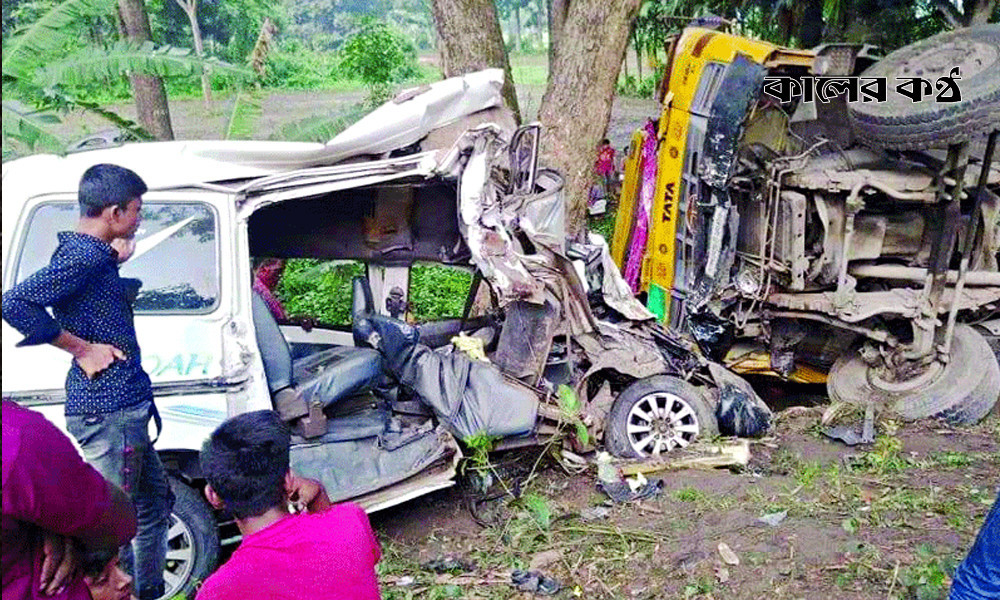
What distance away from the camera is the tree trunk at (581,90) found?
270 inches

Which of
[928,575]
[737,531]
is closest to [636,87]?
[737,531]

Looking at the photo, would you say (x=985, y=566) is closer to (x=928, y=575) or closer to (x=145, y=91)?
(x=928, y=575)

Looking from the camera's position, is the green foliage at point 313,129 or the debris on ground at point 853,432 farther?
the debris on ground at point 853,432

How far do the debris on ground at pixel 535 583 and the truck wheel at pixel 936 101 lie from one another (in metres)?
3.99

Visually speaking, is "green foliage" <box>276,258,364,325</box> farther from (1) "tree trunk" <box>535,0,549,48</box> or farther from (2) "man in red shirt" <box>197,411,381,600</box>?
(1) "tree trunk" <box>535,0,549,48</box>

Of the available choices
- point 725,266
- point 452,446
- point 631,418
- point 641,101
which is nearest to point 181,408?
point 452,446

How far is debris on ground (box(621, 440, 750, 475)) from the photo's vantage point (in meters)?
5.11

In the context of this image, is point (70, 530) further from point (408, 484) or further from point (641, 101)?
point (641, 101)

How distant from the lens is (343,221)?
570 centimetres

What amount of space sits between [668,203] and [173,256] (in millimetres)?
4596

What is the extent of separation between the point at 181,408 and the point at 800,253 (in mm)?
4566

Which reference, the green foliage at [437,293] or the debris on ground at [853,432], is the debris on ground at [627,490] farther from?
the green foliage at [437,293]

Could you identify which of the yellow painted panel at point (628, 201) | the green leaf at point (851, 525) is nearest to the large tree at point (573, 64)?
the yellow painted panel at point (628, 201)

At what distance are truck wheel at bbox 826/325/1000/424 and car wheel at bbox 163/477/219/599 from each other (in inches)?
184
